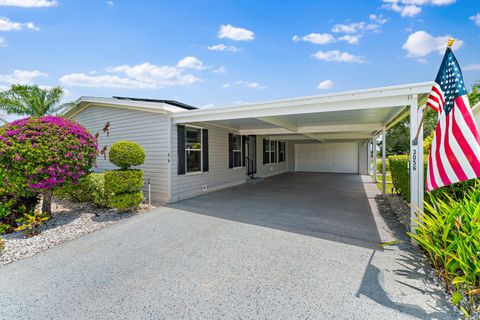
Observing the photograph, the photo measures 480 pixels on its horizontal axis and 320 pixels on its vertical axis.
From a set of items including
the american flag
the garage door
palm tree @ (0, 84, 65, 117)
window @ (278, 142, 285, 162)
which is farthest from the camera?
the garage door

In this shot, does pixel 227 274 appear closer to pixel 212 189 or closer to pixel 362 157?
pixel 212 189

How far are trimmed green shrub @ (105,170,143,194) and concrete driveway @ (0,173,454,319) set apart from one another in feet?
2.99

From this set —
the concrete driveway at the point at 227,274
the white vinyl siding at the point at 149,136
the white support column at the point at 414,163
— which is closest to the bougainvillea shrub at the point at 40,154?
the concrete driveway at the point at 227,274

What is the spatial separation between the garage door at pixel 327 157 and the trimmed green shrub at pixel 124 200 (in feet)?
46.7

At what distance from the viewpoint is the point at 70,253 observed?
3.57 meters

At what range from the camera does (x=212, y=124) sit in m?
8.20

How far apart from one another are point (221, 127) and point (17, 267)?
6.83m

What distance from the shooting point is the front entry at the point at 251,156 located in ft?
38.5

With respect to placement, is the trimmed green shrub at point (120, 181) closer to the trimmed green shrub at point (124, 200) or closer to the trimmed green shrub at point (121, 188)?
the trimmed green shrub at point (121, 188)

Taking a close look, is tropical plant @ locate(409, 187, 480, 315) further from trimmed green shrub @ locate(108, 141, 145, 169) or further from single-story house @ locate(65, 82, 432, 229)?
trimmed green shrub @ locate(108, 141, 145, 169)

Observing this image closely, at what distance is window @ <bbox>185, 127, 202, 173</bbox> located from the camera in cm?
731

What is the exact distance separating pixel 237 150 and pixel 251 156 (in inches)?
80.8

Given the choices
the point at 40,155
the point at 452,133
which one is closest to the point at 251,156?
the point at 40,155

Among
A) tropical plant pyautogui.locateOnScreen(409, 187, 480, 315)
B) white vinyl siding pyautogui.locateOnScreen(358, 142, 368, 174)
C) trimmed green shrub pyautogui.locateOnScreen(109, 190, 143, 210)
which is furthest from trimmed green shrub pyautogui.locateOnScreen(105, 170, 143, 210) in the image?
white vinyl siding pyautogui.locateOnScreen(358, 142, 368, 174)
